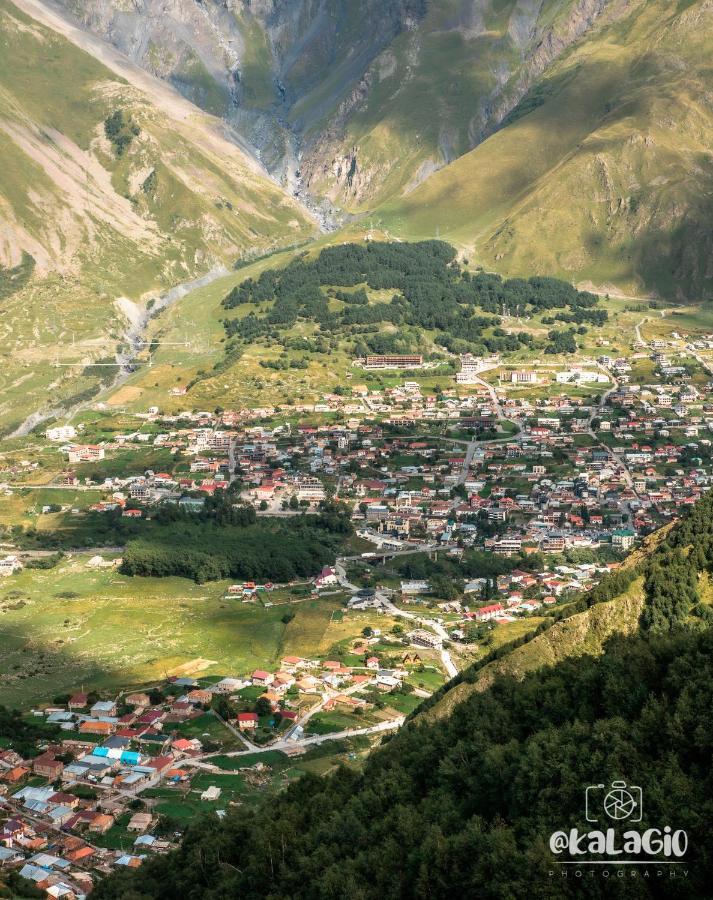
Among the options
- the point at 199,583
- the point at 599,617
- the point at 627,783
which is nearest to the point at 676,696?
the point at 627,783

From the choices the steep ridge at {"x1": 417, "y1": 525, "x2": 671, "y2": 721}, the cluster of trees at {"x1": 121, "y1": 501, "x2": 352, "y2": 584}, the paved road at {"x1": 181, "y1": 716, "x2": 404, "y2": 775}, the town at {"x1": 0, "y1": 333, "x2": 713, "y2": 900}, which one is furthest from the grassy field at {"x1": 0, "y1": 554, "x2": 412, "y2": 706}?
the steep ridge at {"x1": 417, "y1": 525, "x2": 671, "y2": 721}

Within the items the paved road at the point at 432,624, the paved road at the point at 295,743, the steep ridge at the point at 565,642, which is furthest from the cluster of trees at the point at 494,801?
the paved road at the point at 432,624

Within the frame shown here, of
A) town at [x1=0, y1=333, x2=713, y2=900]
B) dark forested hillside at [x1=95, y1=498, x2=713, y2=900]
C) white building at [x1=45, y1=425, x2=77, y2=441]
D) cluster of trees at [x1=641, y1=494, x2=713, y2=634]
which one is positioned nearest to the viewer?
dark forested hillside at [x1=95, y1=498, x2=713, y2=900]

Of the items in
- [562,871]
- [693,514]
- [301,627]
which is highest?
[693,514]

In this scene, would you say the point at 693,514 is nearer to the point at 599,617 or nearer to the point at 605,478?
the point at 599,617

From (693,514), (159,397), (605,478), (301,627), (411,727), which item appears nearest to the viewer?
(411,727)

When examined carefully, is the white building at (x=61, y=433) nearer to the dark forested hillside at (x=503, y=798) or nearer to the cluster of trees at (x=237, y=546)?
the cluster of trees at (x=237, y=546)

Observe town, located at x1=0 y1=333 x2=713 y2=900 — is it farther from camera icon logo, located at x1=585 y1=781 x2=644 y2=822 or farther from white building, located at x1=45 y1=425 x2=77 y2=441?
camera icon logo, located at x1=585 y1=781 x2=644 y2=822

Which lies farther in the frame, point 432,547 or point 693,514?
point 432,547
